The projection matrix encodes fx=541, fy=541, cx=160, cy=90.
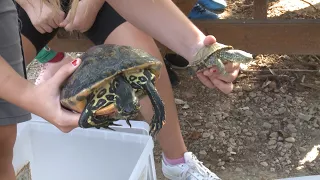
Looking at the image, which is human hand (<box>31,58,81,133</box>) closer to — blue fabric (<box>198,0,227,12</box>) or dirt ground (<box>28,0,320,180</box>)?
dirt ground (<box>28,0,320,180</box>)

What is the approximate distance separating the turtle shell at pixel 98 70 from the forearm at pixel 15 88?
0.32 feet

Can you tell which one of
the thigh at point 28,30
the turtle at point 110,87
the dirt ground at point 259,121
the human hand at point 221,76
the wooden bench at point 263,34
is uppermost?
the turtle at point 110,87

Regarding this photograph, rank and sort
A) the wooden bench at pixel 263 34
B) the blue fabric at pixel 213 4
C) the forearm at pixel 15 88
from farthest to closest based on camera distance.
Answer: the blue fabric at pixel 213 4 → the wooden bench at pixel 263 34 → the forearm at pixel 15 88

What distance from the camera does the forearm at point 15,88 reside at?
3.50ft

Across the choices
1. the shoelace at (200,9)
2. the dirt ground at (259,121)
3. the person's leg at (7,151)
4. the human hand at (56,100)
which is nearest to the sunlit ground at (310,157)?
the dirt ground at (259,121)

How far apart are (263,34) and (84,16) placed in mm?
765

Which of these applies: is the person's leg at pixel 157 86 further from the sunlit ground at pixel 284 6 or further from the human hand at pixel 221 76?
the sunlit ground at pixel 284 6

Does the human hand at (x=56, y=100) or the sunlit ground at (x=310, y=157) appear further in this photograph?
the sunlit ground at (x=310, y=157)

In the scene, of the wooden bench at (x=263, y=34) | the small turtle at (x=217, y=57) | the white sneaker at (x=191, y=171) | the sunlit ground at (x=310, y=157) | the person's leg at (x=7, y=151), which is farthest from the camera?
the wooden bench at (x=263, y=34)

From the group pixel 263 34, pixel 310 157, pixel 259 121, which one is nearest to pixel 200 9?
pixel 263 34

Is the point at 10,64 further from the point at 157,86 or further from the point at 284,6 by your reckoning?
the point at 284,6

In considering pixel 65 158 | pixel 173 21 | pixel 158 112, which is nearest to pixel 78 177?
pixel 65 158

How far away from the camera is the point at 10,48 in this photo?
49.9 inches

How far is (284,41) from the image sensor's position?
2055 millimetres
